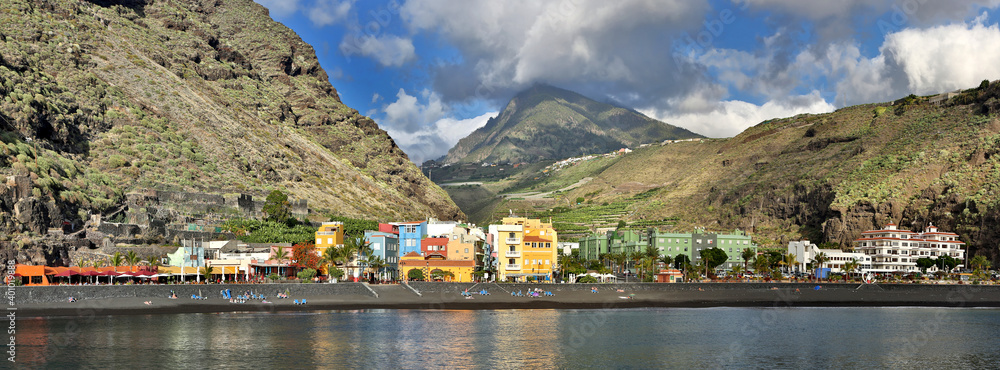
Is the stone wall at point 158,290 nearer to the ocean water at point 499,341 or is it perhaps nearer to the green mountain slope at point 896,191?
the ocean water at point 499,341

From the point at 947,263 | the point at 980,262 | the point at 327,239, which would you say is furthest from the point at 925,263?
the point at 327,239

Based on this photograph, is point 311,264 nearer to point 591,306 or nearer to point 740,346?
point 591,306

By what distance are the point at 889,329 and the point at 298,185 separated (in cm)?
10817

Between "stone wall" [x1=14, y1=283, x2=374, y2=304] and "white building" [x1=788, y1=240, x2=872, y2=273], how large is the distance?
8198cm

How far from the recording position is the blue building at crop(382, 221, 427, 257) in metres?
114

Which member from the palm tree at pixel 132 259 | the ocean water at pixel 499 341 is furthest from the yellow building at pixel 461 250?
the palm tree at pixel 132 259

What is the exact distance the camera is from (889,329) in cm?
7319

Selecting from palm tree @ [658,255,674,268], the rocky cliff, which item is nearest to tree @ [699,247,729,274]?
palm tree @ [658,255,674,268]

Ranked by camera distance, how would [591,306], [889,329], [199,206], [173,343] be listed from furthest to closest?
[199,206], [591,306], [889,329], [173,343]

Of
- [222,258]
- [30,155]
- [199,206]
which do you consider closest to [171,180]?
[199,206]

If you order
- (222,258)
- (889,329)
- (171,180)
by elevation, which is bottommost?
(889,329)

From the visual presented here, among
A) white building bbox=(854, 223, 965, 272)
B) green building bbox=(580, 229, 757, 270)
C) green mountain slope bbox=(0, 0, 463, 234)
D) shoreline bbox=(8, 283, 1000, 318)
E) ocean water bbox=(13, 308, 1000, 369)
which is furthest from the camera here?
green building bbox=(580, 229, 757, 270)

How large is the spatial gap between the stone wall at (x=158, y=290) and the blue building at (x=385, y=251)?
51.3 ft

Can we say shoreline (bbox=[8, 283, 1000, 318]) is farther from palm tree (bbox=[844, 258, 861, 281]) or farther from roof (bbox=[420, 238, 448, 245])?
roof (bbox=[420, 238, 448, 245])
